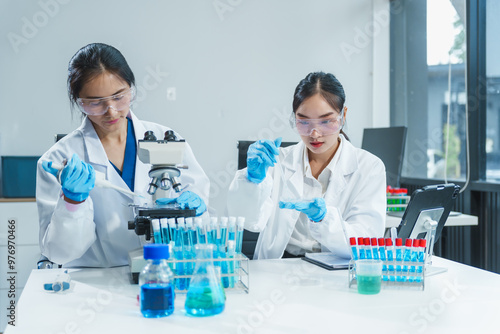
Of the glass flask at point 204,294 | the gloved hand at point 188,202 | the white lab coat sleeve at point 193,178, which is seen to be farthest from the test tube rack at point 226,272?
the white lab coat sleeve at point 193,178

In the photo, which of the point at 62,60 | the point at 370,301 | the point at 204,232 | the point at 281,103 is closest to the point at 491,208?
the point at 281,103

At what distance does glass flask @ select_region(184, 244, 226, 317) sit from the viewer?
3.80 ft

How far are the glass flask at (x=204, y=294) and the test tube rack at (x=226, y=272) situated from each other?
115mm

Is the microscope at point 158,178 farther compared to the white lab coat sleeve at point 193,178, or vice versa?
the white lab coat sleeve at point 193,178

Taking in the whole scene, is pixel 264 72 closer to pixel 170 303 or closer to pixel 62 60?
pixel 62 60

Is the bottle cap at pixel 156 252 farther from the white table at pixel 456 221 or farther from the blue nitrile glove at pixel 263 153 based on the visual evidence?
the white table at pixel 456 221

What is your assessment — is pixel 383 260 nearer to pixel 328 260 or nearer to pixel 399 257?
pixel 399 257

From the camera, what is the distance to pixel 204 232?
1360 millimetres

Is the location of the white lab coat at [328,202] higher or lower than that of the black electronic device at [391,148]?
lower

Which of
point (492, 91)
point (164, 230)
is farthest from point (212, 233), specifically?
point (492, 91)

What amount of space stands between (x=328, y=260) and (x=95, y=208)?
2.81 feet

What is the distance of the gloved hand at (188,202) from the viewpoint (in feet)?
5.06

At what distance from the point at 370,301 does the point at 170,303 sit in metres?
0.52

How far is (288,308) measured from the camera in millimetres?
1236
